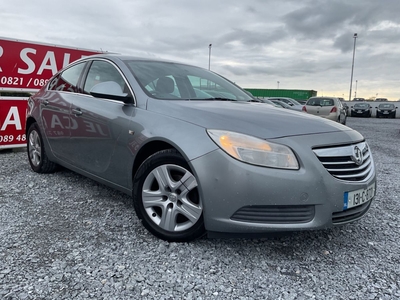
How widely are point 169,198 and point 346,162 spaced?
128 cm

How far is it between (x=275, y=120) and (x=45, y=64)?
595 centimetres

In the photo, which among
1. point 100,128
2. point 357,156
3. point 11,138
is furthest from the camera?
point 11,138

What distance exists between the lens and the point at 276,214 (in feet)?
7.58

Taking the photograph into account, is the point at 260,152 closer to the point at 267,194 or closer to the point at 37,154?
the point at 267,194

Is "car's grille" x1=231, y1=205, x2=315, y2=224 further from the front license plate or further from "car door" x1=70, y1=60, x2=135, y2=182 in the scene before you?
"car door" x1=70, y1=60, x2=135, y2=182

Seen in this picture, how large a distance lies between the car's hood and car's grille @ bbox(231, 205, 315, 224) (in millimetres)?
484

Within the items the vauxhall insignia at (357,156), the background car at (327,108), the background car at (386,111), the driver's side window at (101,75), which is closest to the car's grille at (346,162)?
the vauxhall insignia at (357,156)

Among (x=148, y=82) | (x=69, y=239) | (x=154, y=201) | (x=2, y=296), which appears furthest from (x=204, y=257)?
(x=148, y=82)

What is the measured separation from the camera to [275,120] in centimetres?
262

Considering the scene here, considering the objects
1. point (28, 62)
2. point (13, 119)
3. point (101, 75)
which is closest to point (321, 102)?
point (28, 62)

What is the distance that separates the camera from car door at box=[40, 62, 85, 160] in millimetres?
3846

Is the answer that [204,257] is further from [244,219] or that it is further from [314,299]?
[314,299]

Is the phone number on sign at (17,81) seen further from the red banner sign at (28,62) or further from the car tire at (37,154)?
the car tire at (37,154)

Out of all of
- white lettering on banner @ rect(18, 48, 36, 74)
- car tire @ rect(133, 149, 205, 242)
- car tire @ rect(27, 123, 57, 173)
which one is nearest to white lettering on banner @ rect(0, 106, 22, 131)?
white lettering on banner @ rect(18, 48, 36, 74)
